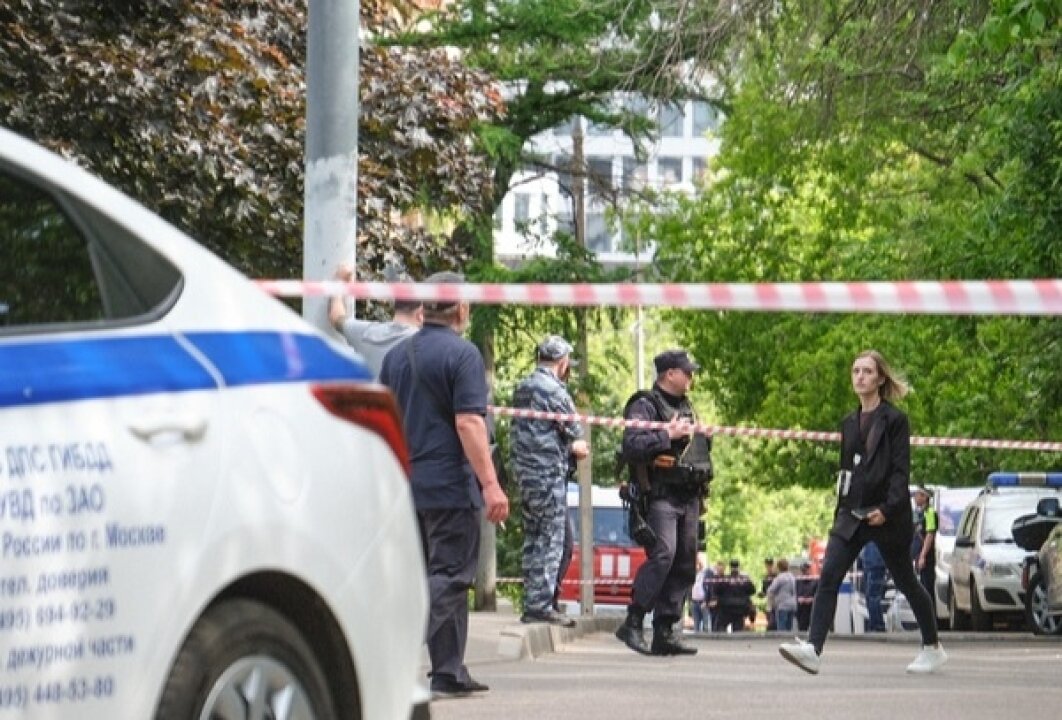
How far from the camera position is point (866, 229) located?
174 feet

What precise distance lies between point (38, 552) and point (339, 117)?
6.76 meters

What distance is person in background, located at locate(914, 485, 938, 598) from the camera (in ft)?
123

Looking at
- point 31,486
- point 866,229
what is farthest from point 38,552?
point 866,229

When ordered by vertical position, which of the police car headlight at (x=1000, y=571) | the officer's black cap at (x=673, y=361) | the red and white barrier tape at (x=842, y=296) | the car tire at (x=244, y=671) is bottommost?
the car tire at (x=244, y=671)

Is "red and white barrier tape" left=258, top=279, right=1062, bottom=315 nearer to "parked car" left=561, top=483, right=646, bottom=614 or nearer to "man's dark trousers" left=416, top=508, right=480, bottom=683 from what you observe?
"man's dark trousers" left=416, top=508, right=480, bottom=683

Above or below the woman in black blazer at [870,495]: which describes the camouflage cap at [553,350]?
above

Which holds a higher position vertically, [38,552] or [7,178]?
[7,178]

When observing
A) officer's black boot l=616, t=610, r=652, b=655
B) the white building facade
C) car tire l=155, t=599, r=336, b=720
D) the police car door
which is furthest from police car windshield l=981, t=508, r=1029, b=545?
the police car door

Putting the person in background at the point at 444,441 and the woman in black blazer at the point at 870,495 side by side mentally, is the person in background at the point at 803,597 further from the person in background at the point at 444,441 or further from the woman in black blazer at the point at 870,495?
the person in background at the point at 444,441

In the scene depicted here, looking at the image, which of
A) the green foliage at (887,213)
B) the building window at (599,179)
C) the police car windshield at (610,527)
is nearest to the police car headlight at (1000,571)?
the green foliage at (887,213)

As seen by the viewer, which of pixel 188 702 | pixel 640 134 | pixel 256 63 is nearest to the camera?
pixel 188 702

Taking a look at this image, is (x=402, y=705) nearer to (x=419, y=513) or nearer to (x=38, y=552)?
(x=38, y=552)

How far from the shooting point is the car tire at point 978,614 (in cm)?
3334

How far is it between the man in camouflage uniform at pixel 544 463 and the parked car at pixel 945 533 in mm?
19447
